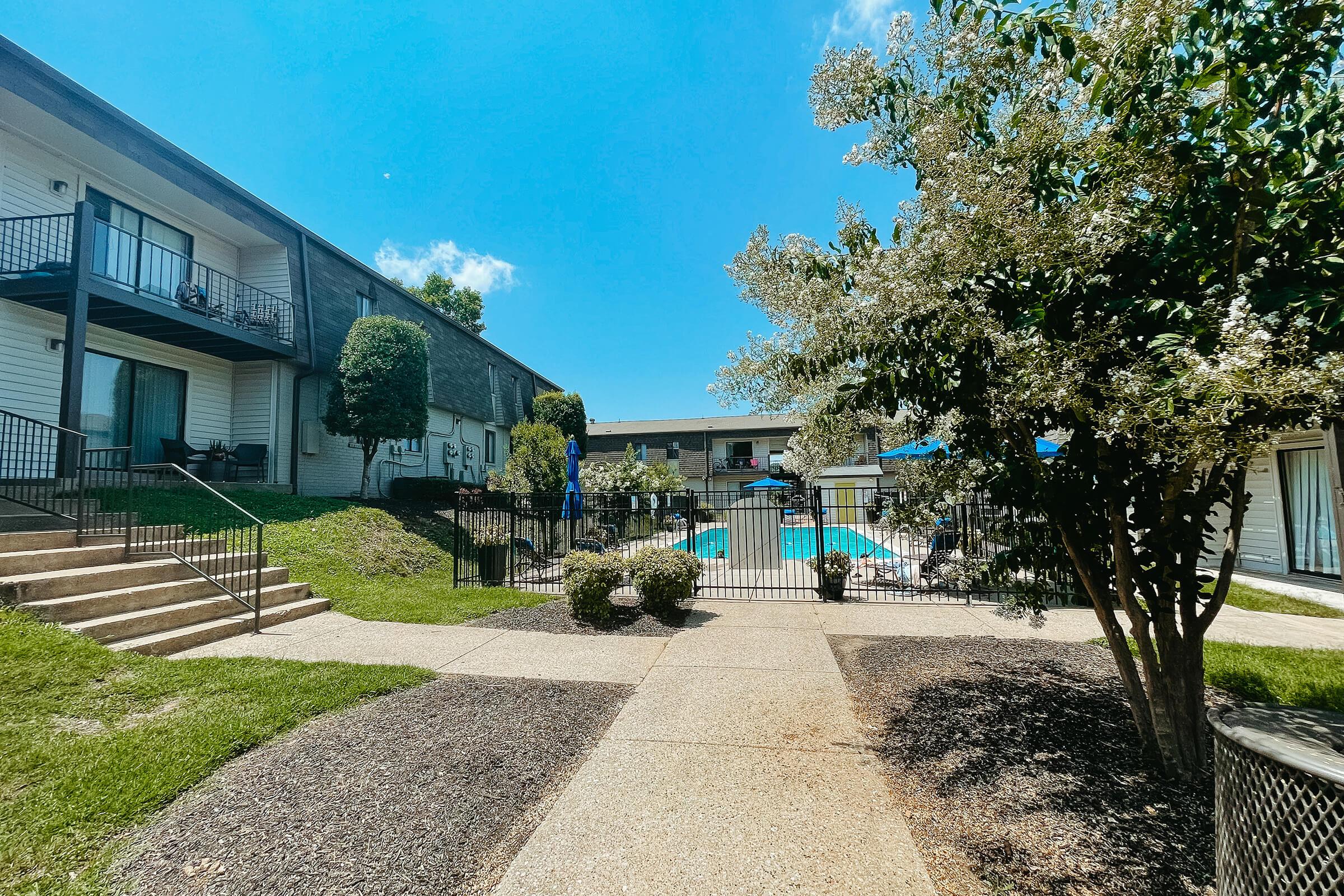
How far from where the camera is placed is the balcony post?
343 inches

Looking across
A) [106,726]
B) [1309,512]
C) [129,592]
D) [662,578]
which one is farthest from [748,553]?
[106,726]

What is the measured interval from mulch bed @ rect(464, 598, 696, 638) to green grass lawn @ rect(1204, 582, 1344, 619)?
7.52 metres

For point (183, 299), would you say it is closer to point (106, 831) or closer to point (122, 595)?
point (122, 595)

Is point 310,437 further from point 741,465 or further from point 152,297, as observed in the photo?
point 741,465

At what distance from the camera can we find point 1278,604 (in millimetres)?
7930

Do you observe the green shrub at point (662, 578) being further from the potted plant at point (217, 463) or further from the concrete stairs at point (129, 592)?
the potted plant at point (217, 463)

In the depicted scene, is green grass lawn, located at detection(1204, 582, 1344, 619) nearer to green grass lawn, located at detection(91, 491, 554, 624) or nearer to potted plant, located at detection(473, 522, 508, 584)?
green grass lawn, located at detection(91, 491, 554, 624)

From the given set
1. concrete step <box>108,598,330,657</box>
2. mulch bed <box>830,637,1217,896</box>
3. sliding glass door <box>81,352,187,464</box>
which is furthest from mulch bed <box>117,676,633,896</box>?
sliding glass door <box>81,352,187,464</box>

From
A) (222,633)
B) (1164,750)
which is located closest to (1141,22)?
(1164,750)

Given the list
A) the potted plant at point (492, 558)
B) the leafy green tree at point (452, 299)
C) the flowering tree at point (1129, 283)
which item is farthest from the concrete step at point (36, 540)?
the leafy green tree at point (452, 299)

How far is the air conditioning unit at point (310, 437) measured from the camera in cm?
1377

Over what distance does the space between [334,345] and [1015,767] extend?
17.4m

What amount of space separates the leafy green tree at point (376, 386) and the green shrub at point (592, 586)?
9.31 metres

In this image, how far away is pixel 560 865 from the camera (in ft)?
8.02
